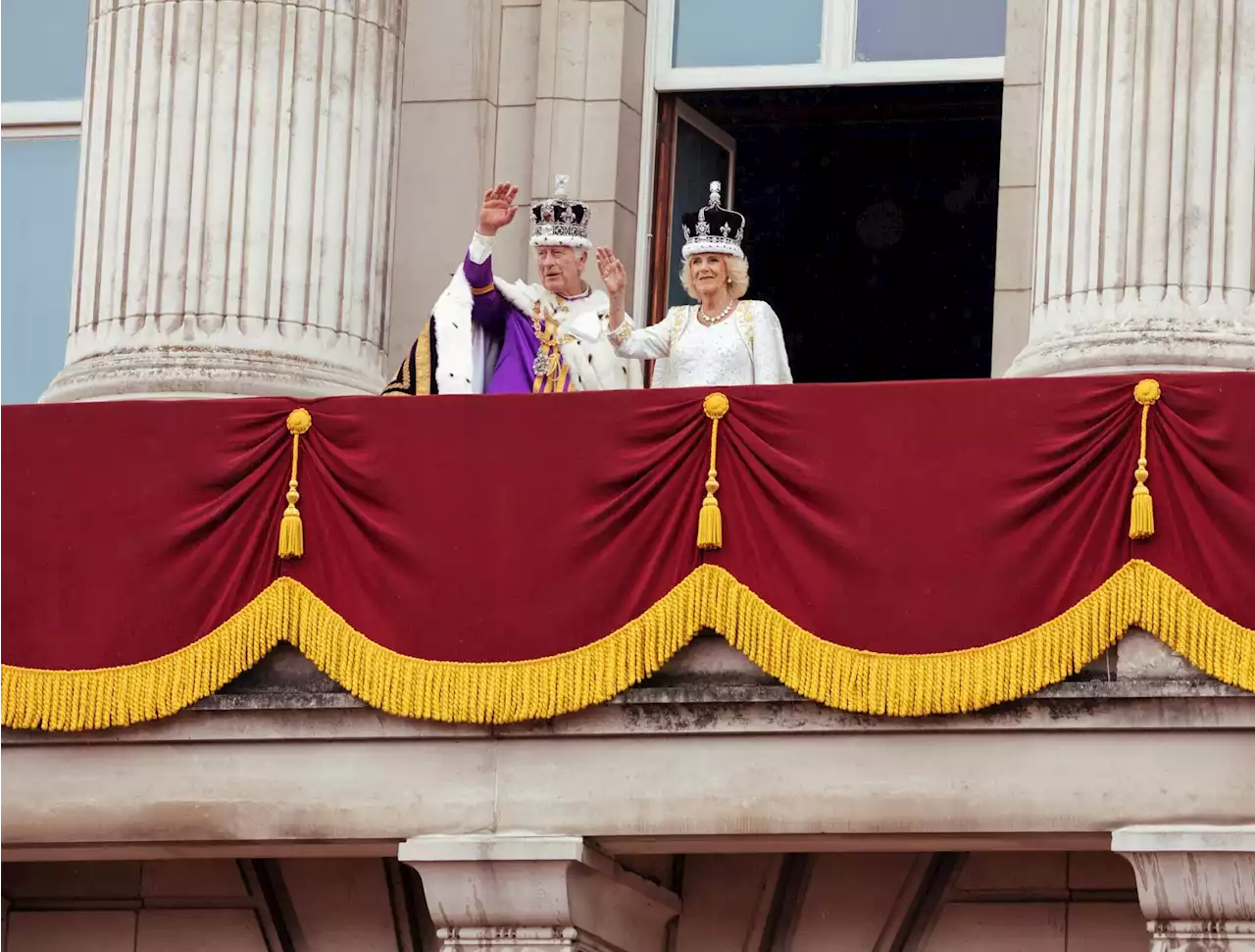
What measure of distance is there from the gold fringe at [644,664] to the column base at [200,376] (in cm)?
181

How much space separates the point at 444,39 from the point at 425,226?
1.19 m

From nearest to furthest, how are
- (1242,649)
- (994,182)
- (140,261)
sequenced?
(1242,649), (140,261), (994,182)

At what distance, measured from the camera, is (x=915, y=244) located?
93.6ft

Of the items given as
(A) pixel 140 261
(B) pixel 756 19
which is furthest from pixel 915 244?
(A) pixel 140 261

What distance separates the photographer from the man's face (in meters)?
19.5

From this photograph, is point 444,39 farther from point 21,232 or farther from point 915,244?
point 915,244

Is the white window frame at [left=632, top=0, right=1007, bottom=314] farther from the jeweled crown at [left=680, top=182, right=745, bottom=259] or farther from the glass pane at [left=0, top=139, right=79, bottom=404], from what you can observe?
the glass pane at [left=0, top=139, right=79, bottom=404]

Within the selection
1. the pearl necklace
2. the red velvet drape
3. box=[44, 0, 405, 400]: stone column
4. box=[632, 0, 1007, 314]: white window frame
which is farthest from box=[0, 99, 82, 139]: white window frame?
the pearl necklace

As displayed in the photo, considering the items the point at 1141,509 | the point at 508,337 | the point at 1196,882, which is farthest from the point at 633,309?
the point at 1196,882

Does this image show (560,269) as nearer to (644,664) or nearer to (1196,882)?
(644,664)

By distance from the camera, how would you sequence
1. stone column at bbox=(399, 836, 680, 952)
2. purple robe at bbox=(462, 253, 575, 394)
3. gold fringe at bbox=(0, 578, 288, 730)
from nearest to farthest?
1. stone column at bbox=(399, 836, 680, 952)
2. gold fringe at bbox=(0, 578, 288, 730)
3. purple robe at bbox=(462, 253, 575, 394)

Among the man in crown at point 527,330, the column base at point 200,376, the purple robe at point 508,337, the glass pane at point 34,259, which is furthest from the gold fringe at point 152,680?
the glass pane at point 34,259

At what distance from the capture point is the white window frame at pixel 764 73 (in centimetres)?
2211

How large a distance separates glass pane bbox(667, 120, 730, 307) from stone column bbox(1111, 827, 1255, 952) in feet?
22.1
